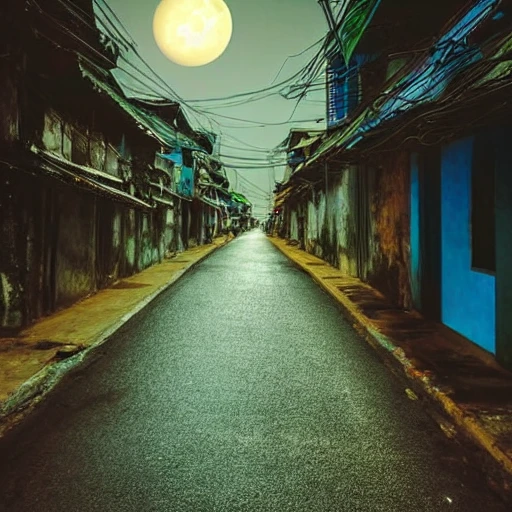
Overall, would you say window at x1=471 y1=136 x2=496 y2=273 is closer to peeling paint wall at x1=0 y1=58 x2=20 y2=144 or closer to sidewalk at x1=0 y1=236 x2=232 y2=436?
sidewalk at x1=0 y1=236 x2=232 y2=436

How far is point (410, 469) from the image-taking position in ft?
10.6

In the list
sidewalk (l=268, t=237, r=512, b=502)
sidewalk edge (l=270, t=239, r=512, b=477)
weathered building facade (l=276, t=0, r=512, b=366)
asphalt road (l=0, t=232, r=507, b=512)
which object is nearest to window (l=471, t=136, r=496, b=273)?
weathered building facade (l=276, t=0, r=512, b=366)

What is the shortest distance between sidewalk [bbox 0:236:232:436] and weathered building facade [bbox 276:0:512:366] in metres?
5.90

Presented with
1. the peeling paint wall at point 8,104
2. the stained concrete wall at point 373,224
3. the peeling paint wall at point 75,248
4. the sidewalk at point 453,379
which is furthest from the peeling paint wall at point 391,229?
the peeling paint wall at point 8,104

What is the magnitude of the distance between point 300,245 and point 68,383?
26.2m

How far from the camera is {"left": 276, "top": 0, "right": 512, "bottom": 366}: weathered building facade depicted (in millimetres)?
5277

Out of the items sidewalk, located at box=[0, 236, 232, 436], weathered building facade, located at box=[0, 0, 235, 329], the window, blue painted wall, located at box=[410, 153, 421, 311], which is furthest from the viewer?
blue painted wall, located at box=[410, 153, 421, 311]

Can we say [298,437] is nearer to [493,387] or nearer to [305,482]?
[305,482]

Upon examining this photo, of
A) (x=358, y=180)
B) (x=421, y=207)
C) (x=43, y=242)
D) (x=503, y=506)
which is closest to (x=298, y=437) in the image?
(x=503, y=506)

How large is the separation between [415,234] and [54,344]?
7260mm

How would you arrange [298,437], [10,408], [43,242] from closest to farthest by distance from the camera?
1. [298,437]
2. [10,408]
3. [43,242]

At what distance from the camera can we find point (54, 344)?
6.44 m

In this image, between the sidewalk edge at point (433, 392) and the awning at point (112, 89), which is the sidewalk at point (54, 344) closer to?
the sidewalk edge at point (433, 392)

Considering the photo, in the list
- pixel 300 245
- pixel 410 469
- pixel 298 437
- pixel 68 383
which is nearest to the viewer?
pixel 410 469
